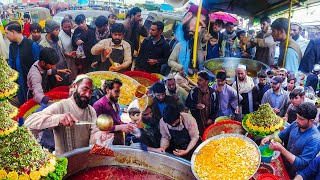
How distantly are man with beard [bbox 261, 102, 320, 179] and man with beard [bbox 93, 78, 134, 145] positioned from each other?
1575 mm

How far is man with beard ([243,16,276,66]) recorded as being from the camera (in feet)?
13.0

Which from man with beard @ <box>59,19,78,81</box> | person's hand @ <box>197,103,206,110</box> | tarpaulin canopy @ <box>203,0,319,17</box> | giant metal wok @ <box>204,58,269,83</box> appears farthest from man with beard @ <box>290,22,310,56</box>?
man with beard @ <box>59,19,78,81</box>

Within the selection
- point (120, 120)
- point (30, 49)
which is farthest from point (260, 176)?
point (30, 49)

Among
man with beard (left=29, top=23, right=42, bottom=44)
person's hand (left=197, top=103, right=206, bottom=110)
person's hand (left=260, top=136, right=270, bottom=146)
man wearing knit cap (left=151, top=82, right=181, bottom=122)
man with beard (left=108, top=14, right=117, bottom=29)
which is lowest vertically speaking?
person's hand (left=260, top=136, right=270, bottom=146)

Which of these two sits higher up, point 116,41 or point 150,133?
point 116,41

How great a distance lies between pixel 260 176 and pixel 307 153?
69 cm

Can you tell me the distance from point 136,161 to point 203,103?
1003 mm

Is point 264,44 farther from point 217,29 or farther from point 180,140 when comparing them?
point 180,140

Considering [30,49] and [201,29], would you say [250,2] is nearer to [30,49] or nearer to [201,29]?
[201,29]

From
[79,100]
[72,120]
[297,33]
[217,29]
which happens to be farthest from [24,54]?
[297,33]

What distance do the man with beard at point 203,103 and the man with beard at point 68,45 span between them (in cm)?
127

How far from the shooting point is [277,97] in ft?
13.6

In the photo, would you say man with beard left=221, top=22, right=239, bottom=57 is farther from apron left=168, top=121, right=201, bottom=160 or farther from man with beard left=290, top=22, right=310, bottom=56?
apron left=168, top=121, right=201, bottom=160

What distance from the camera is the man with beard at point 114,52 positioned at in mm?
3520
